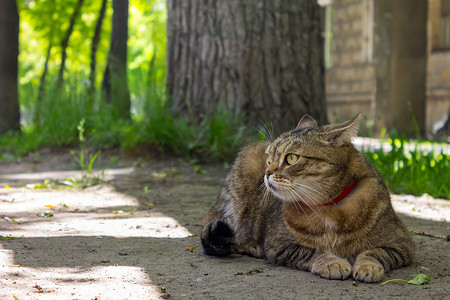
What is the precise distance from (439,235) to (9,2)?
9126 millimetres

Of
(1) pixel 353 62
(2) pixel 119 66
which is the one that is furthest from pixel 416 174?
(1) pixel 353 62

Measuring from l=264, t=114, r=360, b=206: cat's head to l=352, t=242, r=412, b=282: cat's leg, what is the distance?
376 millimetres

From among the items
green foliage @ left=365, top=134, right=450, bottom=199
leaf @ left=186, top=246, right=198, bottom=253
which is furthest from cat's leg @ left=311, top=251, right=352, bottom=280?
green foliage @ left=365, top=134, right=450, bottom=199

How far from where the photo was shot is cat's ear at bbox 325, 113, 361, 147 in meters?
2.75

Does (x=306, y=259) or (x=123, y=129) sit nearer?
(x=306, y=259)

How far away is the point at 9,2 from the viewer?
9.76 m

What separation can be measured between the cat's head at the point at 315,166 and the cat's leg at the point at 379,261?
376 mm

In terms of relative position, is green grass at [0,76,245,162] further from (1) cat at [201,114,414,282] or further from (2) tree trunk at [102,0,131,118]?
(1) cat at [201,114,414,282]

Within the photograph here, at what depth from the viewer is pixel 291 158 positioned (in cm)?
286

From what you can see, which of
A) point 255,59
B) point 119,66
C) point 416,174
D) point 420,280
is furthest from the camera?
point 119,66

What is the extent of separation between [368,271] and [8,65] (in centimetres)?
923

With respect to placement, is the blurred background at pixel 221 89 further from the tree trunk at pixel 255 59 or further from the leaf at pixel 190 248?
the leaf at pixel 190 248

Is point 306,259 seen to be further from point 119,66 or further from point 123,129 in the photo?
point 119,66

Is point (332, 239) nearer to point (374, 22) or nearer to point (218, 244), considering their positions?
point (218, 244)
